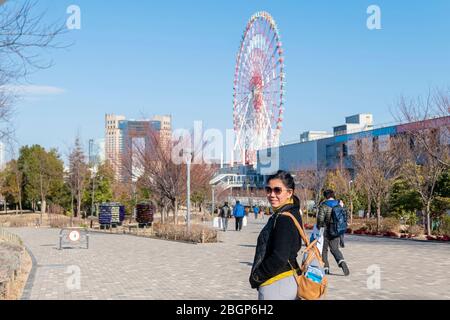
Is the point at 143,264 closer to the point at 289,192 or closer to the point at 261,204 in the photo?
the point at 289,192

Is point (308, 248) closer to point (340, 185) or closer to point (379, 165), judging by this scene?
point (379, 165)

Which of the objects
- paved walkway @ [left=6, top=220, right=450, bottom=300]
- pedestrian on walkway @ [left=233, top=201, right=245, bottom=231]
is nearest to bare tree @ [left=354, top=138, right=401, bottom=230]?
pedestrian on walkway @ [left=233, top=201, right=245, bottom=231]

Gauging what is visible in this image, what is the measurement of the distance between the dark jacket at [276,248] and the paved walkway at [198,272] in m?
4.49

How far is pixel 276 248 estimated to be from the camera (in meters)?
4.50

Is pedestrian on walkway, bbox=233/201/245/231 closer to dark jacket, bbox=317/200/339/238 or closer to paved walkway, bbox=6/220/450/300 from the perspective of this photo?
paved walkway, bbox=6/220/450/300

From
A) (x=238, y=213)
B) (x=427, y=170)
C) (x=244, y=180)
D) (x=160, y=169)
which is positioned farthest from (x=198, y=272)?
(x=244, y=180)

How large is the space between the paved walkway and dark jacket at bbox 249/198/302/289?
14.7 feet

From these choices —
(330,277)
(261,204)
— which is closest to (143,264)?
(330,277)

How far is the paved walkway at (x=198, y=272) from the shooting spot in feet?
30.8

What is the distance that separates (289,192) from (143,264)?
9.30 m

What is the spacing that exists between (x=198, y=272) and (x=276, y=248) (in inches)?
308

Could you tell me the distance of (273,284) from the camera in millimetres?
4574

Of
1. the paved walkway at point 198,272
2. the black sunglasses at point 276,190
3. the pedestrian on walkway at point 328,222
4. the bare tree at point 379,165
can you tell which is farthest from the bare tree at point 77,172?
the black sunglasses at point 276,190

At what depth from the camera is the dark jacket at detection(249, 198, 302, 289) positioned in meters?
4.50
